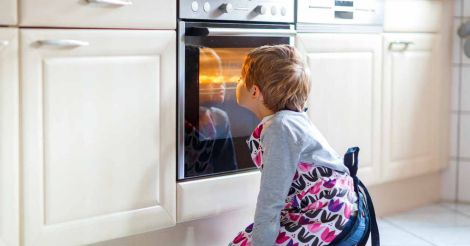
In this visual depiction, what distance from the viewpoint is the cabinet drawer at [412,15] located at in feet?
8.34

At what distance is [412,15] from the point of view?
8.61ft

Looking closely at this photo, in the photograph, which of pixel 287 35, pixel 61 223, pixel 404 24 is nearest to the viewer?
pixel 61 223

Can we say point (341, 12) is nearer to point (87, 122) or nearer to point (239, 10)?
point (239, 10)

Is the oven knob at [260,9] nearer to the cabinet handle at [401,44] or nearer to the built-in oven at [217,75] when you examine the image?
the built-in oven at [217,75]

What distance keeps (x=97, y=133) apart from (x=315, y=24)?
901 millimetres

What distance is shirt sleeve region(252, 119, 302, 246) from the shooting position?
1.63 meters

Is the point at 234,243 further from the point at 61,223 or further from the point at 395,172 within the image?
the point at 395,172

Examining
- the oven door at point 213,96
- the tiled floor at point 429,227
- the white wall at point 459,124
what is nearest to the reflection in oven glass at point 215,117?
the oven door at point 213,96

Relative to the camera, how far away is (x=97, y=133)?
1.74 metres

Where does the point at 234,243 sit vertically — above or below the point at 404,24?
below

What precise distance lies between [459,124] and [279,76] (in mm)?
1482

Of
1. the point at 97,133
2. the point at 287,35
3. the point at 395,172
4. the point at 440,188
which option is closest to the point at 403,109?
the point at 395,172

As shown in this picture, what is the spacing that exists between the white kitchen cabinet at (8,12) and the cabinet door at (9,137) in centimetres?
2

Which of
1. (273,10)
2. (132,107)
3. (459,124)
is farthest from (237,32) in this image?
(459,124)
